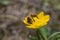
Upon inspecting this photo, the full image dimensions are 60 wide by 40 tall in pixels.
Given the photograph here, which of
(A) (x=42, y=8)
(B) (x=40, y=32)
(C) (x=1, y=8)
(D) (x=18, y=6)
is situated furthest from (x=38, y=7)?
(B) (x=40, y=32)

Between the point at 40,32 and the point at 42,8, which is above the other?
the point at 40,32

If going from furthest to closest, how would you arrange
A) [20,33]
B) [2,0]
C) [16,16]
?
[2,0] → [16,16] → [20,33]

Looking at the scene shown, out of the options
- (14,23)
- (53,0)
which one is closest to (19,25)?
(14,23)

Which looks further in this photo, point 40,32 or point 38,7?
point 38,7

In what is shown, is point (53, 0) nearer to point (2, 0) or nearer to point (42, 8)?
point (42, 8)

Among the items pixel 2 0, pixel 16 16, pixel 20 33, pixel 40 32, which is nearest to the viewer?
pixel 40 32

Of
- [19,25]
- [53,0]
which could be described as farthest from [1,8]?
[53,0]

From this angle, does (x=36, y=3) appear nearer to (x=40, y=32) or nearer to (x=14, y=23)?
(x=14, y=23)

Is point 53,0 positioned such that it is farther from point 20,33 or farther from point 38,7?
point 20,33

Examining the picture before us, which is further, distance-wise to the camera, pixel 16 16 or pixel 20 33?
pixel 16 16
